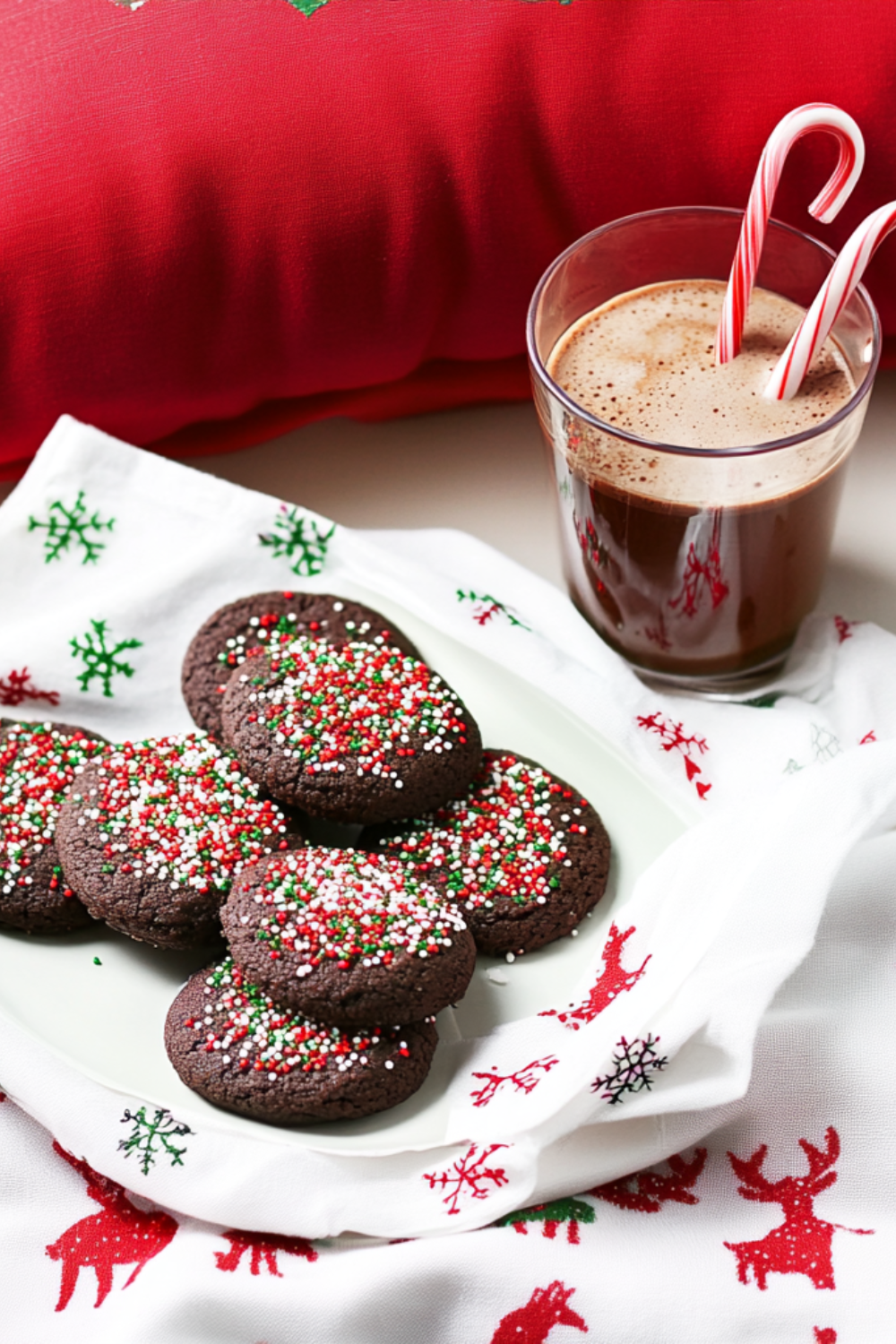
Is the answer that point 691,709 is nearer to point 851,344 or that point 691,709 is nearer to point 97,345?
point 851,344

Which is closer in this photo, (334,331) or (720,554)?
(720,554)

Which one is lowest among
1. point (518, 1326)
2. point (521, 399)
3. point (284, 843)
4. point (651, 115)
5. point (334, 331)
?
point (518, 1326)

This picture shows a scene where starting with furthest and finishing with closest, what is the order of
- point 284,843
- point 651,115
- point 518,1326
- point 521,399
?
point 521,399
point 651,115
point 284,843
point 518,1326

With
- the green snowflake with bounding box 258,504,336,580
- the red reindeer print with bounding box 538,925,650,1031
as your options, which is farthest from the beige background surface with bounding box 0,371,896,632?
the red reindeer print with bounding box 538,925,650,1031

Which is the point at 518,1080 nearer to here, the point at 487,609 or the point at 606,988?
the point at 606,988

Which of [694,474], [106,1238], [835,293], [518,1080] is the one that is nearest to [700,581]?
[694,474]

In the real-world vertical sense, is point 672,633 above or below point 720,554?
below

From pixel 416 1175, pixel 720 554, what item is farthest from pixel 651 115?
pixel 416 1175
